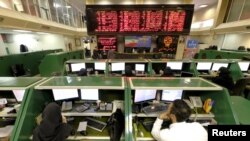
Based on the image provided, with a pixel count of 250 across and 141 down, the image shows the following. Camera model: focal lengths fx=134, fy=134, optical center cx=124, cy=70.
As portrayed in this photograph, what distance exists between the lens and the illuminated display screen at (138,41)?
20.2ft

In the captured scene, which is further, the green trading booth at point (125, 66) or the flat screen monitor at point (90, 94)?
the green trading booth at point (125, 66)

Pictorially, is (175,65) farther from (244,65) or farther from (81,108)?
(81,108)

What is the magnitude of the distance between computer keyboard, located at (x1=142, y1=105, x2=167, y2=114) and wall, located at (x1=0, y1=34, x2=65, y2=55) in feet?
23.2

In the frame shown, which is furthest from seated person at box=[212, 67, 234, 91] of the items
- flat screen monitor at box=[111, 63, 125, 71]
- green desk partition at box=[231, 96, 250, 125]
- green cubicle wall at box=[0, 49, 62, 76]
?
green cubicle wall at box=[0, 49, 62, 76]

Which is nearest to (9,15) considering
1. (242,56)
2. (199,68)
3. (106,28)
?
(106,28)

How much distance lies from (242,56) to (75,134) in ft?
18.3

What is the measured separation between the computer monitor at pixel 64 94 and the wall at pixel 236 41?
805cm

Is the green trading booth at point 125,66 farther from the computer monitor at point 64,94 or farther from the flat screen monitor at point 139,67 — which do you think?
the computer monitor at point 64,94

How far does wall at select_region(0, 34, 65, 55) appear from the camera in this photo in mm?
6660

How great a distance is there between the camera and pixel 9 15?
415 centimetres

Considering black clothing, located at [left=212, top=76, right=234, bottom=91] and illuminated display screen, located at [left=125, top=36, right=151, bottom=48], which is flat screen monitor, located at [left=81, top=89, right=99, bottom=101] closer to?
black clothing, located at [left=212, top=76, right=234, bottom=91]

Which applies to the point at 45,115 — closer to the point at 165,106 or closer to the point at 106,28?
the point at 165,106

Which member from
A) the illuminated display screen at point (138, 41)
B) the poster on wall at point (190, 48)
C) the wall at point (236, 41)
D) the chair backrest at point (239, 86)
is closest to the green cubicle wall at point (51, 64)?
the illuminated display screen at point (138, 41)

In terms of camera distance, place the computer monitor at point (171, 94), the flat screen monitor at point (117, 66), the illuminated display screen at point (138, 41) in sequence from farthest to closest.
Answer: the illuminated display screen at point (138, 41) < the flat screen monitor at point (117, 66) < the computer monitor at point (171, 94)
